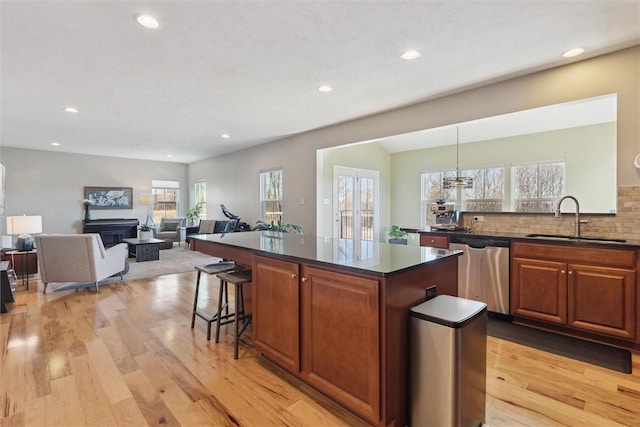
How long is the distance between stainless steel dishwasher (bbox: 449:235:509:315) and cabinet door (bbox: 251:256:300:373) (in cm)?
216

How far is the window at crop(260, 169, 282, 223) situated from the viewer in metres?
6.89

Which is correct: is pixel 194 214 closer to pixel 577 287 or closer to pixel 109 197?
pixel 109 197

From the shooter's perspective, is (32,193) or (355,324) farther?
(32,193)

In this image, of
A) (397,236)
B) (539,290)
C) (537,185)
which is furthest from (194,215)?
(539,290)

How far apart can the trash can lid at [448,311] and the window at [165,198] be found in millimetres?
9500

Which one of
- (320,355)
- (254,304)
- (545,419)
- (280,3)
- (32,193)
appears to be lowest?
(545,419)

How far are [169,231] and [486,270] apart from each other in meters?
8.15

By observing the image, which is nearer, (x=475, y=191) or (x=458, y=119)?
(x=458, y=119)

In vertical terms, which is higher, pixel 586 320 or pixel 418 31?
pixel 418 31

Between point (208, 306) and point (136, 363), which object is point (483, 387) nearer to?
point (136, 363)

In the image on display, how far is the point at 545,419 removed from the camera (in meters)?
1.73

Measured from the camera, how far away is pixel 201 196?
960cm

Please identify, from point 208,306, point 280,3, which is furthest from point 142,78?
point 208,306

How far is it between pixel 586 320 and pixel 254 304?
2.80 meters
